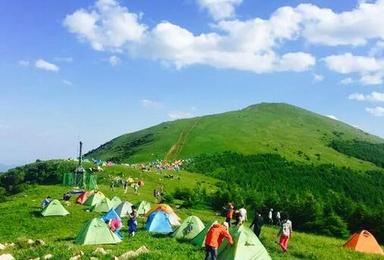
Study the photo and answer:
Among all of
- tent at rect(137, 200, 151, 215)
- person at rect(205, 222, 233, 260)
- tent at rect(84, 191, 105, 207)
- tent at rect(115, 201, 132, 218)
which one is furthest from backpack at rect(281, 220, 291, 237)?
tent at rect(84, 191, 105, 207)

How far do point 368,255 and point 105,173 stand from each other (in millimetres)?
78047

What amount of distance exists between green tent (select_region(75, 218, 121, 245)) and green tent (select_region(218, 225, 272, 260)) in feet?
37.0

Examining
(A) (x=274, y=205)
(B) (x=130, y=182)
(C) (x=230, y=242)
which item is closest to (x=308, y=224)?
(A) (x=274, y=205)

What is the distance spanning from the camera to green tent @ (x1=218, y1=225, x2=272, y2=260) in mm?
25125

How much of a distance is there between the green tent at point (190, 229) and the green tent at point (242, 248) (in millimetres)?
9309

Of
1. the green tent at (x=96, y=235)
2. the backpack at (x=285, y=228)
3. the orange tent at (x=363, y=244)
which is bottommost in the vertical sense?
the orange tent at (x=363, y=244)

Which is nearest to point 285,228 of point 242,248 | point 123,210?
point 242,248

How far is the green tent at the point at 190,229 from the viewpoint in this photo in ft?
116

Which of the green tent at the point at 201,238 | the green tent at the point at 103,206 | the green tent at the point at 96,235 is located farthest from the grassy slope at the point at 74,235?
the green tent at the point at 103,206

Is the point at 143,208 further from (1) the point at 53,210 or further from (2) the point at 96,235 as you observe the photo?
(2) the point at 96,235

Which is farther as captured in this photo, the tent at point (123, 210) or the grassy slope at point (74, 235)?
the tent at point (123, 210)

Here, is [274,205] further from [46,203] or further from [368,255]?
[368,255]

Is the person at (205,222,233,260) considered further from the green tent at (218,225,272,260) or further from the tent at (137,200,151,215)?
the tent at (137,200,151,215)

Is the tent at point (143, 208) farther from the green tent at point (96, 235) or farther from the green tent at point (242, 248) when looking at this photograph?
the green tent at point (242, 248)
